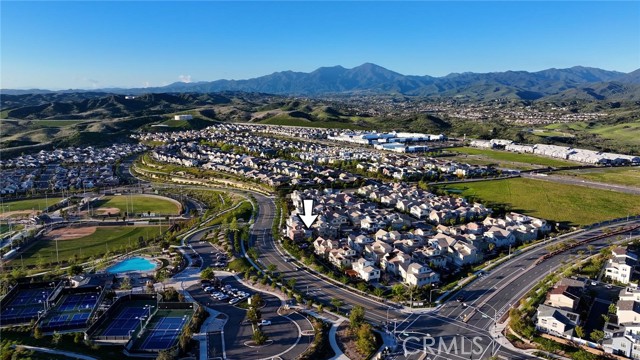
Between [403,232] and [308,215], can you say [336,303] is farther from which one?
[308,215]

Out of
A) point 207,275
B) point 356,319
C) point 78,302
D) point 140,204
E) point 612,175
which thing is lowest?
point 78,302

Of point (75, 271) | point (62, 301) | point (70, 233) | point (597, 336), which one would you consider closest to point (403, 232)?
point (597, 336)

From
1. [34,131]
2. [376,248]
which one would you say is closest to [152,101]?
[34,131]

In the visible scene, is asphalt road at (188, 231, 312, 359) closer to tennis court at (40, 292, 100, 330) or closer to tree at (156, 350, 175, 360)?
tree at (156, 350, 175, 360)

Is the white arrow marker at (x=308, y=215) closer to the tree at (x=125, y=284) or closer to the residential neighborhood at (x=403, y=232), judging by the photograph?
the residential neighborhood at (x=403, y=232)

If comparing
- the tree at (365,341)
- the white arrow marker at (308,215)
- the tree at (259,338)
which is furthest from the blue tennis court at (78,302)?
the white arrow marker at (308,215)

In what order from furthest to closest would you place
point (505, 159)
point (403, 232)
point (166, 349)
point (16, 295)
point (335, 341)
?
point (505, 159) → point (403, 232) → point (16, 295) → point (335, 341) → point (166, 349)
